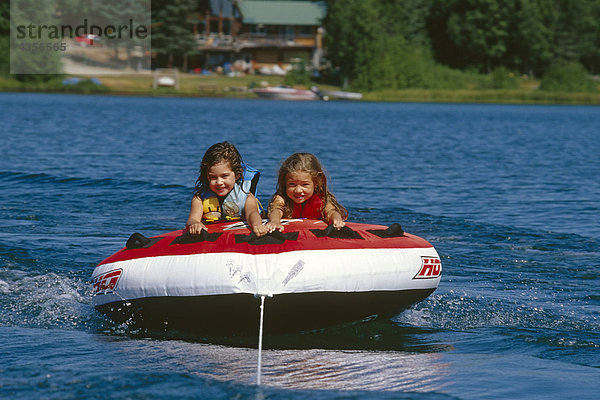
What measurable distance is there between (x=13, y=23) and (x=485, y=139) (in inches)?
1901

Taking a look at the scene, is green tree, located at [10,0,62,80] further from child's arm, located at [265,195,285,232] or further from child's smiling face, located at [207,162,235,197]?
child's arm, located at [265,195,285,232]

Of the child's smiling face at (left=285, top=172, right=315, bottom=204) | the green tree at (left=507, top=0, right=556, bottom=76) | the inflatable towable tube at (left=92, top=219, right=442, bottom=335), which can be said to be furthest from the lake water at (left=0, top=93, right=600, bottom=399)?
the green tree at (left=507, top=0, right=556, bottom=76)

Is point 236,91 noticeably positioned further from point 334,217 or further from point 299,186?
point 334,217

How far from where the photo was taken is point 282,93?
230 ft

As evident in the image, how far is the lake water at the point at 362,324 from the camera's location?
5895 mm

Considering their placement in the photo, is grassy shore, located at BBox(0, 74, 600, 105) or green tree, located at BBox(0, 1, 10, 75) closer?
green tree, located at BBox(0, 1, 10, 75)

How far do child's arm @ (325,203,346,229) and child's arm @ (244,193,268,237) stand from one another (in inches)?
22.8

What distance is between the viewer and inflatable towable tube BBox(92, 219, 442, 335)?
620cm

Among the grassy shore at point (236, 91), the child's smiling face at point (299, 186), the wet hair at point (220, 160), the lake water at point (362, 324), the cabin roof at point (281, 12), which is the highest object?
the cabin roof at point (281, 12)

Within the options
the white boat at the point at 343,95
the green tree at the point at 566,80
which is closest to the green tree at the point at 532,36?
the green tree at the point at 566,80

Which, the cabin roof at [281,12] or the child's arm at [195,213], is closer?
the child's arm at [195,213]

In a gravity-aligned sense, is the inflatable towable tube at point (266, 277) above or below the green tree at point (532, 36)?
below

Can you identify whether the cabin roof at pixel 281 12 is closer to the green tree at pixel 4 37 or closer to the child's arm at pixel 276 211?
the green tree at pixel 4 37

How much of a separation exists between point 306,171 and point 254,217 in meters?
0.57
